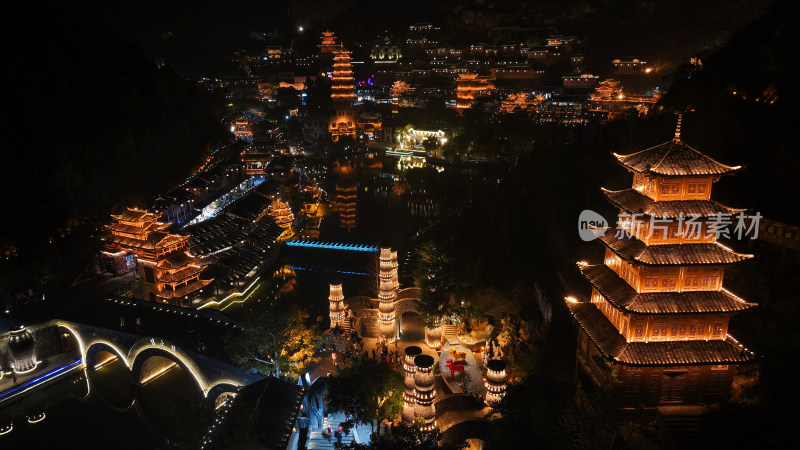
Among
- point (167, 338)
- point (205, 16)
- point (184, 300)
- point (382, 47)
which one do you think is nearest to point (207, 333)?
point (167, 338)

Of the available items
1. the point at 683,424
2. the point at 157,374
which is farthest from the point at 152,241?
the point at 683,424

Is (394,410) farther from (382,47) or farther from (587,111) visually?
(382,47)

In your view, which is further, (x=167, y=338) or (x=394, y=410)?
(x=167, y=338)

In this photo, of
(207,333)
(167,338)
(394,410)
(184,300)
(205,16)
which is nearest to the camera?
(394,410)

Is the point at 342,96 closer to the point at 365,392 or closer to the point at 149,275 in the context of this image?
the point at 149,275

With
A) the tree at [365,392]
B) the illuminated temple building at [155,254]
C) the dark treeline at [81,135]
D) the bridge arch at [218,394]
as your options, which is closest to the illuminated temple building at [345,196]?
the dark treeline at [81,135]
